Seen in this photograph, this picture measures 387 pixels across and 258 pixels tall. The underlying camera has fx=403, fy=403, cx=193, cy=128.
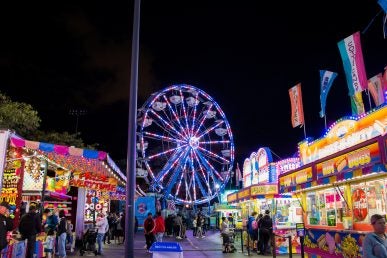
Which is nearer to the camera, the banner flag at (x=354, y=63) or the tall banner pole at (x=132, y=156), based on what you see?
the tall banner pole at (x=132, y=156)

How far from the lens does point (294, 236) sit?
16062 mm

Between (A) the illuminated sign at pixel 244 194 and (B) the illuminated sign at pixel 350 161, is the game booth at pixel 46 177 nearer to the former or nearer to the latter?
(B) the illuminated sign at pixel 350 161

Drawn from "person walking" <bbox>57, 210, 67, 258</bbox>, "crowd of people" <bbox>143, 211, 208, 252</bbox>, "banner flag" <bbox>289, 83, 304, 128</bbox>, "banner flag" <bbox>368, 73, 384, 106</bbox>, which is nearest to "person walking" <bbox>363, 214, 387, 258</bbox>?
"person walking" <bbox>57, 210, 67, 258</bbox>

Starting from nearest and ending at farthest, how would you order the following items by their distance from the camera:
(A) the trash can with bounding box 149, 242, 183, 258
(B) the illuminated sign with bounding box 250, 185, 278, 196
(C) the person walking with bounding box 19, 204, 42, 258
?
1. (A) the trash can with bounding box 149, 242, 183, 258
2. (C) the person walking with bounding box 19, 204, 42, 258
3. (B) the illuminated sign with bounding box 250, 185, 278, 196

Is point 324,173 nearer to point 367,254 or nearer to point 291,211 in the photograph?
point 367,254

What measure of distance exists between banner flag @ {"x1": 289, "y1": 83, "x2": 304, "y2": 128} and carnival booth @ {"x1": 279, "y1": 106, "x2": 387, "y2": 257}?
370 cm

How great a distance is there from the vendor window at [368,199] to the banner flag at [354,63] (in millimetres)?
3772

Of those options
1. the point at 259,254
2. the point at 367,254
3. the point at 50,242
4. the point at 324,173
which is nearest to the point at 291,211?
the point at 259,254

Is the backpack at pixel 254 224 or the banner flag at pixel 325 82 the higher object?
the banner flag at pixel 325 82

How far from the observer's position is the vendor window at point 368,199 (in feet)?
31.3

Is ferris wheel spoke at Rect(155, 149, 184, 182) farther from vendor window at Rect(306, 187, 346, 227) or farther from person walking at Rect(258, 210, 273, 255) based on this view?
vendor window at Rect(306, 187, 346, 227)

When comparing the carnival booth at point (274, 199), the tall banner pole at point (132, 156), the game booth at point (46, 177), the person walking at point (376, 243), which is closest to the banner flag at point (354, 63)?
the carnival booth at point (274, 199)

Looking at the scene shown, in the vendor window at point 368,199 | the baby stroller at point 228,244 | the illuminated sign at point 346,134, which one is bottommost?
the baby stroller at point 228,244

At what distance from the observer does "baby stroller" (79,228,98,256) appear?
14812 millimetres
